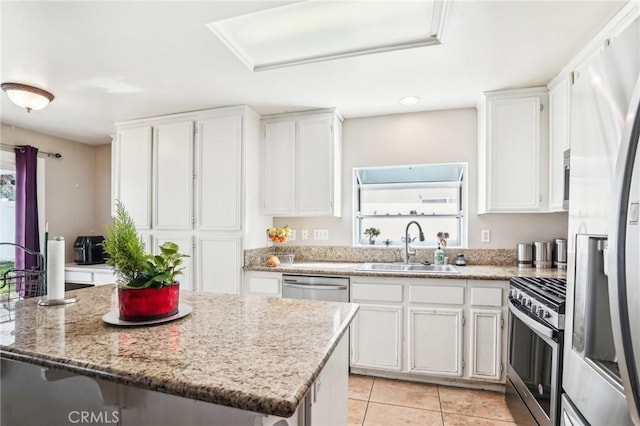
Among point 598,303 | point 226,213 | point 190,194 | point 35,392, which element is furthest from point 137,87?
point 598,303

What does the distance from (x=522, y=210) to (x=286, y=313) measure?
89.2 inches

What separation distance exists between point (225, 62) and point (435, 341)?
8.38ft

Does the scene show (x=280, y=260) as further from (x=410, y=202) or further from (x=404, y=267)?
(x=410, y=202)

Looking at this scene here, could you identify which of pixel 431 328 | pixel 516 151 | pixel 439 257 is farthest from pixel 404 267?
pixel 516 151

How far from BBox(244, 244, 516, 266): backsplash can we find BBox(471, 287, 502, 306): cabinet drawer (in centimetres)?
61

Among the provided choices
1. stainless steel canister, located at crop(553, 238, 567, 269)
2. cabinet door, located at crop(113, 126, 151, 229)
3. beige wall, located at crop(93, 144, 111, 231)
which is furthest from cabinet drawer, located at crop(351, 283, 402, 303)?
beige wall, located at crop(93, 144, 111, 231)

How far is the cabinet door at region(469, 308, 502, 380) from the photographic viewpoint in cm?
235

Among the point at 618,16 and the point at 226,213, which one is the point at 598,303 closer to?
the point at 618,16

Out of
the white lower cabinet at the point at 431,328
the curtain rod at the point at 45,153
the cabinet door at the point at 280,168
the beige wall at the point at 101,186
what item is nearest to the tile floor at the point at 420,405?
the white lower cabinet at the point at 431,328

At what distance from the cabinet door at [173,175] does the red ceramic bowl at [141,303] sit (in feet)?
6.70

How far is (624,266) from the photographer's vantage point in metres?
0.75

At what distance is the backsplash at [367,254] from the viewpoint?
9.52 feet

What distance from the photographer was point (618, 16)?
1639 millimetres

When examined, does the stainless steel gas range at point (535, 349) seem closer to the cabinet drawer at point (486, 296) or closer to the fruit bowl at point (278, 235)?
the cabinet drawer at point (486, 296)
